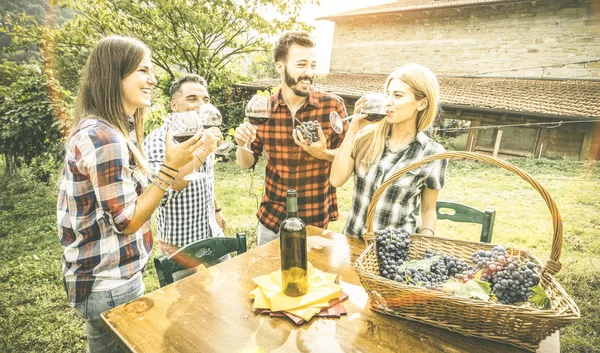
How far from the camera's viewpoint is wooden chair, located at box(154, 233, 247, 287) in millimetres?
1715

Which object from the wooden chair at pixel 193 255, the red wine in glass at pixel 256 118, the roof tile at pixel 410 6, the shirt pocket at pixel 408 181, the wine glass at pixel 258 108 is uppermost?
the roof tile at pixel 410 6

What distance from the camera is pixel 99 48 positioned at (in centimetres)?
153

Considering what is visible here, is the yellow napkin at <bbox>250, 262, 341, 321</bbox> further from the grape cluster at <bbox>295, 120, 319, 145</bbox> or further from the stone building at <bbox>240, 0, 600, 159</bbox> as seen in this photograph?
the stone building at <bbox>240, 0, 600, 159</bbox>

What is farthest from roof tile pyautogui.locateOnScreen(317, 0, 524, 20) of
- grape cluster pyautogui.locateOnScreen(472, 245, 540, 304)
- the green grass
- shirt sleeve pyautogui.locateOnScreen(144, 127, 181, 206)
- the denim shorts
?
the denim shorts

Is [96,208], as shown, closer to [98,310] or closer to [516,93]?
[98,310]

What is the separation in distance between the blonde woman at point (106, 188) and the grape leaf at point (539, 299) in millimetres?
1488

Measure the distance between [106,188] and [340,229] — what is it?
4677 mm

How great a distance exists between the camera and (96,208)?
1.44 meters

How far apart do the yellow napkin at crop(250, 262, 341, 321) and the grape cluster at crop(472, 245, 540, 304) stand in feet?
2.00

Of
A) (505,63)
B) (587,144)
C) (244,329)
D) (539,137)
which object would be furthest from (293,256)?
(505,63)

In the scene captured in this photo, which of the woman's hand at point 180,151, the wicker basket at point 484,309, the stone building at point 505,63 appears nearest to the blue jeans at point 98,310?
the woman's hand at point 180,151

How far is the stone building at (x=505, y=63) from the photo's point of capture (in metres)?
11.0

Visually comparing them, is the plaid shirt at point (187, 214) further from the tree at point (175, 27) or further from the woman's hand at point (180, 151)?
the tree at point (175, 27)

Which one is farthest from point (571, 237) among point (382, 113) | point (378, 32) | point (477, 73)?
point (378, 32)
